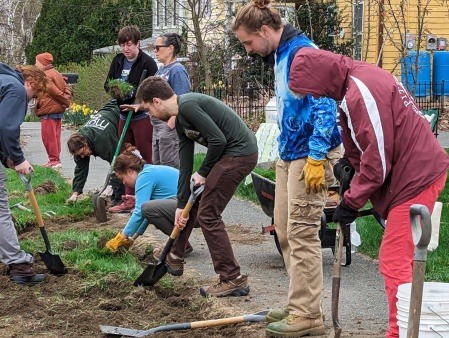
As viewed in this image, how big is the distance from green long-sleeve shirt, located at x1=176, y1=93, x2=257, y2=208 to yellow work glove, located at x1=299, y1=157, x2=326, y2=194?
4.87 feet

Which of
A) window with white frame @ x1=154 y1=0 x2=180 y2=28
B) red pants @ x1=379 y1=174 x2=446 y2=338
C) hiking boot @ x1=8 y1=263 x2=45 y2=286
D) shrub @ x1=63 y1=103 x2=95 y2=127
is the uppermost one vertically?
window with white frame @ x1=154 y1=0 x2=180 y2=28

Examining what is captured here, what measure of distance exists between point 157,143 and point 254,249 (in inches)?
75.5

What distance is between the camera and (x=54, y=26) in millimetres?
45438

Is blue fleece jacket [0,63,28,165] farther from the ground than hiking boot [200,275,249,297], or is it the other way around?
blue fleece jacket [0,63,28,165]

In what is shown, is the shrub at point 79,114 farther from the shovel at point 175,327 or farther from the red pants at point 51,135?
the shovel at point 175,327

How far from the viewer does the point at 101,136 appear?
10875mm

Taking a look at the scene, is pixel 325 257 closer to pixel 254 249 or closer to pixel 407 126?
pixel 254 249

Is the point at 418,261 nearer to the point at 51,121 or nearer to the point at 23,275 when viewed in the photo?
the point at 23,275

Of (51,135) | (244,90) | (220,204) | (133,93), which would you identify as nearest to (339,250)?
(220,204)

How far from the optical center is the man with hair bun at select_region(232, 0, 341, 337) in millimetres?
5691

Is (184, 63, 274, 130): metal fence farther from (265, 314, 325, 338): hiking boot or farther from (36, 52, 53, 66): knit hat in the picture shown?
(265, 314, 325, 338): hiking boot

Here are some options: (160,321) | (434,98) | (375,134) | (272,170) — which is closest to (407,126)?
(375,134)

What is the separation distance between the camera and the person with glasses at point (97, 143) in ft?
34.7

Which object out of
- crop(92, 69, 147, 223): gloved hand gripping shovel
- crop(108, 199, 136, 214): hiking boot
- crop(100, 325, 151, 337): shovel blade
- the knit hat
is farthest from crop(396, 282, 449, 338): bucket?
the knit hat
